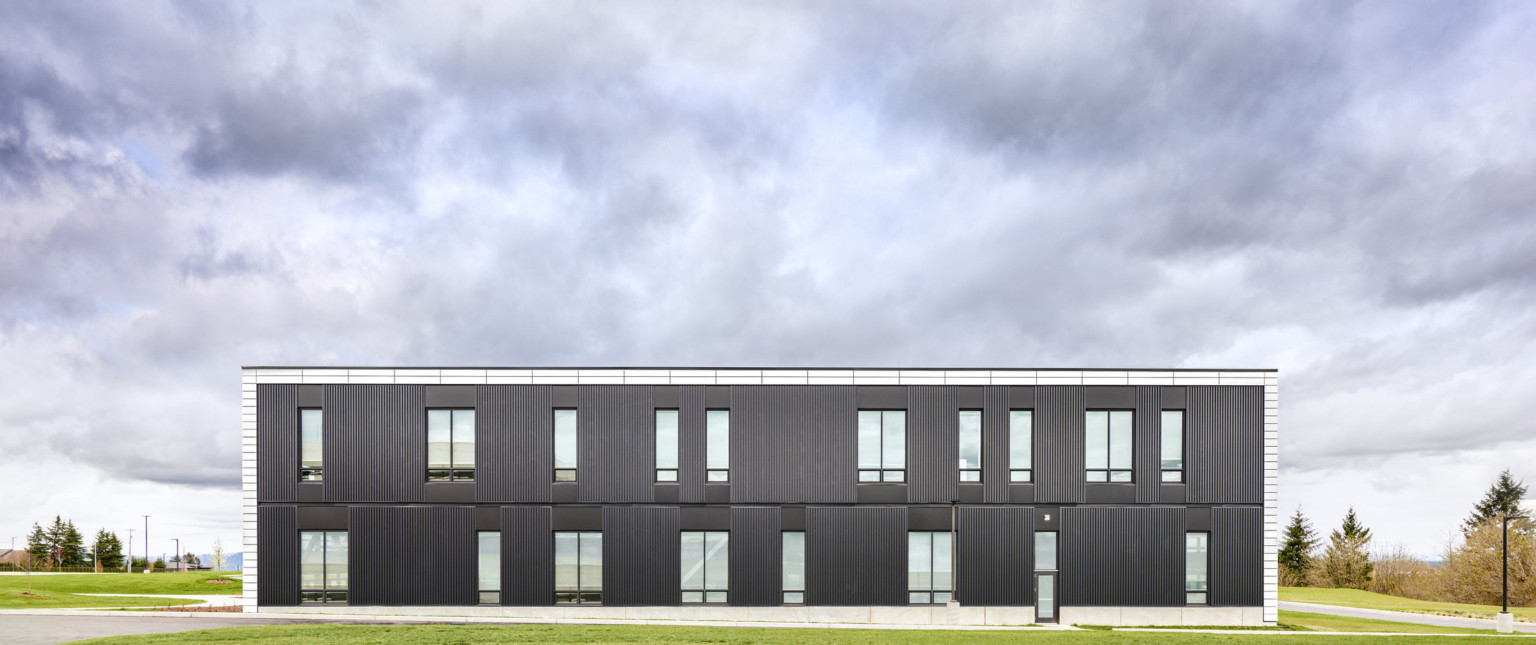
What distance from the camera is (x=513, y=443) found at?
28.7 metres

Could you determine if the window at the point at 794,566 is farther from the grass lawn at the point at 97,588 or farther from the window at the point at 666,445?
the grass lawn at the point at 97,588

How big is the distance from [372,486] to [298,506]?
2.50 m

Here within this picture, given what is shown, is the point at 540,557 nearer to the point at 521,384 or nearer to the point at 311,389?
the point at 521,384

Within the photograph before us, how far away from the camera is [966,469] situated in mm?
28969

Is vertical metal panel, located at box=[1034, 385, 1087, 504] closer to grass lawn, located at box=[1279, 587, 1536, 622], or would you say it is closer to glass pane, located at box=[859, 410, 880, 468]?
glass pane, located at box=[859, 410, 880, 468]

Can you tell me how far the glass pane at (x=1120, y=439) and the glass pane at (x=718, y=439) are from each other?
1284 cm

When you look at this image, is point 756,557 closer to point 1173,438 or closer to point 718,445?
point 718,445

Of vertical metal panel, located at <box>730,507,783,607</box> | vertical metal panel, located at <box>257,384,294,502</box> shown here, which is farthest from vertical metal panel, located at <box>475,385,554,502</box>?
vertical metal panel, located at <box>730,507,783,607</box>

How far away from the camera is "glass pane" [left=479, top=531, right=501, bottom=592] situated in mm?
28359

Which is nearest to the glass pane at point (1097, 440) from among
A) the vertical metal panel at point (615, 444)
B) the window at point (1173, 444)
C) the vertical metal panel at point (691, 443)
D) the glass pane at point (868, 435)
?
the window at point (1173, 444)

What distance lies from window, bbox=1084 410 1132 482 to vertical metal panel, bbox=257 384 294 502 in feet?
86.0

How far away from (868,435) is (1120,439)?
853 centimetres

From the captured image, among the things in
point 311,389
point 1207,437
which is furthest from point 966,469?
point 311,389

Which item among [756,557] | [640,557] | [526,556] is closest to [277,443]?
[526,556]
